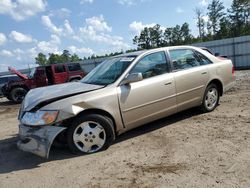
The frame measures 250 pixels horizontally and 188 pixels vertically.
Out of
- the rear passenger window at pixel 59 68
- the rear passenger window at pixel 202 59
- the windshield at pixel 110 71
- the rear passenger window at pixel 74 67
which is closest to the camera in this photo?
the windshield at pixel 110 71

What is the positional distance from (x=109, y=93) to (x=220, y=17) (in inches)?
2173

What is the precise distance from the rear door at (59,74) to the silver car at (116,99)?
948cm

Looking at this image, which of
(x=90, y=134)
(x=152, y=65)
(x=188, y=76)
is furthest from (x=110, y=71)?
(x=188, y=76)

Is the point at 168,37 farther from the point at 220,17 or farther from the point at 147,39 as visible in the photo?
the point at 220,17

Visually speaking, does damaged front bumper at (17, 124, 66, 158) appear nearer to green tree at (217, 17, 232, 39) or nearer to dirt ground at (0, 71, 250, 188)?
dirt ground at (0, 71, 250, 188)

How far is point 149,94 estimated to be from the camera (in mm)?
5453

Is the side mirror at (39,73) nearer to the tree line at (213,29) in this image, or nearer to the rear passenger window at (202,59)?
the rear passenger window at (202,59)

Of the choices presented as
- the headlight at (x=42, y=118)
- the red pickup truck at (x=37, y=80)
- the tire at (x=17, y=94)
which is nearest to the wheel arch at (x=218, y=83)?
the headlight at (x=42, y=118)

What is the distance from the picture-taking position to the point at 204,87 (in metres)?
6.49

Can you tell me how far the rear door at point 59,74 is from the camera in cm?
1529

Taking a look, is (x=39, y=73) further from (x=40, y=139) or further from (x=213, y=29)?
(x=213, y=29)

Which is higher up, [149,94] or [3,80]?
[3,80]

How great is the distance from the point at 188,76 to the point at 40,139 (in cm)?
328

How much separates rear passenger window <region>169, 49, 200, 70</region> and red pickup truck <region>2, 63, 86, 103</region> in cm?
999
